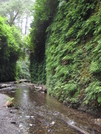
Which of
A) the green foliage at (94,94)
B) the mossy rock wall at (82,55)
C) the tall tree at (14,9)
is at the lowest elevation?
the green foliage at (94,94)

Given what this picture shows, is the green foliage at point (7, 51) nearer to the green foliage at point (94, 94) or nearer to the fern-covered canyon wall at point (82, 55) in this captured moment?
the fern-covered canyon wall at point (82, 55)

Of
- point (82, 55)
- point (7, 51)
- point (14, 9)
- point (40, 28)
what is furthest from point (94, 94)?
point (14, 9)

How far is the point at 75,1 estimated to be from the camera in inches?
295

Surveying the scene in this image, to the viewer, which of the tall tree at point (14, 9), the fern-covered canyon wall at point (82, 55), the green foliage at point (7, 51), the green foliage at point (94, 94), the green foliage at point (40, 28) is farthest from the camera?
the tall tree at point (14, 9)

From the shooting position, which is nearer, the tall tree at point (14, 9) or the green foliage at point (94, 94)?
the green foliage at point (94, 94)

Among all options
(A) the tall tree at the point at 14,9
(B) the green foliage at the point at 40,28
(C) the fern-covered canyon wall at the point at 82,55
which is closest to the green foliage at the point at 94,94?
(C) the fern-covered canyon wall at the point at 82,55

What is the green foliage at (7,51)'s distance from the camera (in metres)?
16.3

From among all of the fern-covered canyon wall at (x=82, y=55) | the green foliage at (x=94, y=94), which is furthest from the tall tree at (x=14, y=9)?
the green foliage at (x=94, y=94)

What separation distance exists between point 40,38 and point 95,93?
40.9ft

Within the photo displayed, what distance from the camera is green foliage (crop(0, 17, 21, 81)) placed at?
16297mm

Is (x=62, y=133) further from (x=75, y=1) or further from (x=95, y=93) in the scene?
(x=75, y=1)

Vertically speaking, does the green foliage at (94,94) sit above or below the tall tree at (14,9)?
below

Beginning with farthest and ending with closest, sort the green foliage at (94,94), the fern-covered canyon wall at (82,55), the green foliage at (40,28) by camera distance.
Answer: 1. the green foliage at (40,28)
2. the fern-covered canyon wall at (82,55)
3. the green foliage at (94,94)

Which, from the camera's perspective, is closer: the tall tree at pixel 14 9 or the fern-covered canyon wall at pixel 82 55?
the fern-covered canyon wall at pixel 82 55
